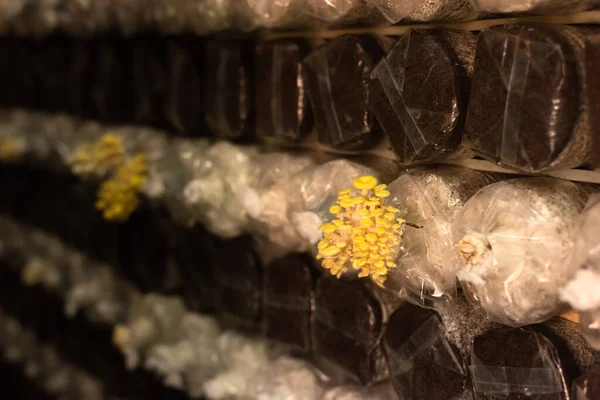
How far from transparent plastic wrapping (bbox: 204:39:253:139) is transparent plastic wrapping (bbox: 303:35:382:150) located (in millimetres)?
241

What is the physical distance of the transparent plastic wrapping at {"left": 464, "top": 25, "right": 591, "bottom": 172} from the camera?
2.61 feet

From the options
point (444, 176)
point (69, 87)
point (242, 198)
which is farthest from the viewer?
point (69, 87)

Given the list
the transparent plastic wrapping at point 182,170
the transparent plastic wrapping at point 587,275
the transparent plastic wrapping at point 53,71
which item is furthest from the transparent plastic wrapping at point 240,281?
the transparent plastic wrapping at point 53,71

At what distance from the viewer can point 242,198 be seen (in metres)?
1.36

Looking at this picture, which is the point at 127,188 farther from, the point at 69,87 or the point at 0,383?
the point at 0,383

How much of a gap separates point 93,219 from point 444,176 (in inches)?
56.0

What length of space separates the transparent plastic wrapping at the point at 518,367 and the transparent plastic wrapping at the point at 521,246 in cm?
4

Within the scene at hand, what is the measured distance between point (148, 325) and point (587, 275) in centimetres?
145

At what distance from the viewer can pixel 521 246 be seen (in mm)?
830

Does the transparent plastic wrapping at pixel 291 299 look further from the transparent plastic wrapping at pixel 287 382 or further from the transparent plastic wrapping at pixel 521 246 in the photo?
the transparent plastic wrapping at pixel 521 246

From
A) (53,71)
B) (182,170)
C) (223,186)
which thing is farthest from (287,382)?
(53,71)

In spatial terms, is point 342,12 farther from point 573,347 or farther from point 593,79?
point 573,347

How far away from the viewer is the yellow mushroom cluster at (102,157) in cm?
178

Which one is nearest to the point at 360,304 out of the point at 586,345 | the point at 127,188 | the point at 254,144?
the point at 586,345
